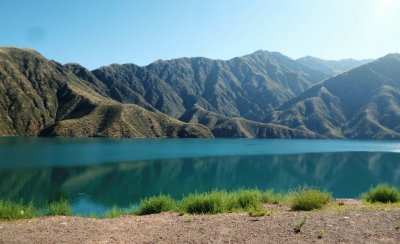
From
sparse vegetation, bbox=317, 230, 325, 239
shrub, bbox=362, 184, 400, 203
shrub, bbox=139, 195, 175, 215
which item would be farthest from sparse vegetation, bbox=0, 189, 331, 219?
sparse vegetation, bbox=317, 230, 325, 239

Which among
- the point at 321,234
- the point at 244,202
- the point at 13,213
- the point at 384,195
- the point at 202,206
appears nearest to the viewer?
the point at 321,234

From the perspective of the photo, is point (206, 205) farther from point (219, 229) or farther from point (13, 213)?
point (13, 213)

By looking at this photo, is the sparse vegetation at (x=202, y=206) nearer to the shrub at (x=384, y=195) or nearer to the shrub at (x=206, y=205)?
the shrub at (x=206, y=205)

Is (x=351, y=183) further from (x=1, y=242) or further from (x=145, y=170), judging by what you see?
(x=1, y=242)

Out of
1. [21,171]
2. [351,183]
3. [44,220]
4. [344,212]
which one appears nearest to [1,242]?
[44,220]

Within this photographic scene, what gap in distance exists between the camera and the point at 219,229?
1360cm

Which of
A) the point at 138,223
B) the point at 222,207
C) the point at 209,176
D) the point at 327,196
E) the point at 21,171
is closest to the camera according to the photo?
the point at 138,223

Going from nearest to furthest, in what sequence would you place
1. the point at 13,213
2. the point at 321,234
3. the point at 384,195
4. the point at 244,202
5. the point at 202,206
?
the point at 321,234 < the point at 13,213 < the point at 202,206 < the point at 244,202 < the point at 384,195

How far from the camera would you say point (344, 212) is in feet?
55.1

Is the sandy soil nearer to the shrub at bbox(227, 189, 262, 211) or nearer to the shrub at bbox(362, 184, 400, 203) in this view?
the shrub at bbox(227, 189, 262, 211)

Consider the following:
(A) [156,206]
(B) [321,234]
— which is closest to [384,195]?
(B) [321,234]

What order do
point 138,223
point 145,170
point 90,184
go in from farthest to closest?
point 145,170 < point 90,184 < point 138,223

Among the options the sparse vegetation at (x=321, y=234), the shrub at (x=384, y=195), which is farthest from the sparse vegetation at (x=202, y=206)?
the sparse vegetation at (x=321, y=234)

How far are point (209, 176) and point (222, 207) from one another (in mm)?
51053
